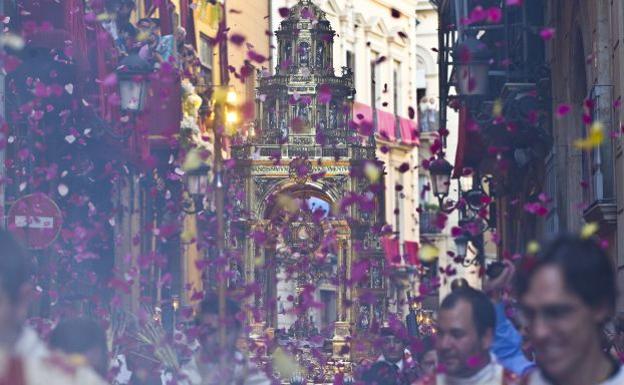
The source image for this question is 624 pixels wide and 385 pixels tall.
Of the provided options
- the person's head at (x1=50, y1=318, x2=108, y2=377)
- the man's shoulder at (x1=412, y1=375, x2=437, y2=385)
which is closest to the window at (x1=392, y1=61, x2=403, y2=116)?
the person's head at (x1=50, y1=318, x2=108, y2=377)

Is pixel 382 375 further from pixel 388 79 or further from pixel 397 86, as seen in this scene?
pixel 397 86

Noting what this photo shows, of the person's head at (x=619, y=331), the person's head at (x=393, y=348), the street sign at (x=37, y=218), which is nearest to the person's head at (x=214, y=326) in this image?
the person's head at (x=619, y=331)

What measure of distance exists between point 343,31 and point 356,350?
20.6 m

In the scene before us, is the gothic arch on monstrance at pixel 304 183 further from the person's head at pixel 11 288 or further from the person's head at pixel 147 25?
the person's head at pixel 11 288

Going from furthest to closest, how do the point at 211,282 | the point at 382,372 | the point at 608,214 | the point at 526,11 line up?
the point at 526,11
the point at 211,282
the point at 608,214
the point at 382,372

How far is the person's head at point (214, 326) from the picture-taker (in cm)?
927

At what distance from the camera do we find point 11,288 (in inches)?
213

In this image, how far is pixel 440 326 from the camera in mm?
7422

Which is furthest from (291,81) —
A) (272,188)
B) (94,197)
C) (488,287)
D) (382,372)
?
(488,287)

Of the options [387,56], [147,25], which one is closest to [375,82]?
[387,56]

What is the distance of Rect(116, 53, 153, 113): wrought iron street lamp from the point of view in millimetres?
17000

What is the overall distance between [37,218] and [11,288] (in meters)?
10.7

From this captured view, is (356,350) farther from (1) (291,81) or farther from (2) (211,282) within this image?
(2) (211,282)

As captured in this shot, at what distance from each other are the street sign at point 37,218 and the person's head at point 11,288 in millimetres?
10560
